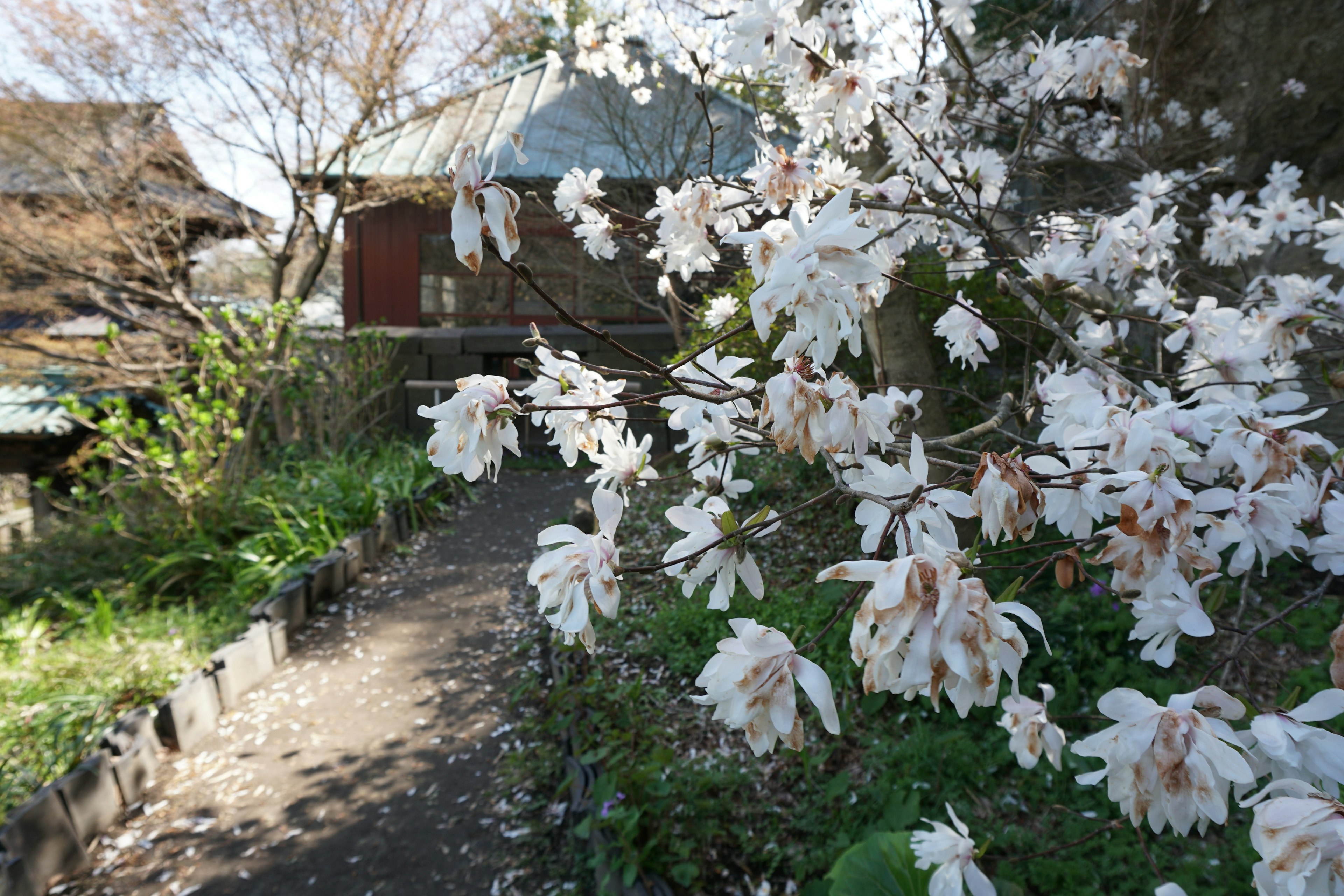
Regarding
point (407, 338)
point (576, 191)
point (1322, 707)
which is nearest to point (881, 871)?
point (1322, 707)

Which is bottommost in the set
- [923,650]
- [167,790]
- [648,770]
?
[167,790]

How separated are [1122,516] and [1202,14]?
5.01 m

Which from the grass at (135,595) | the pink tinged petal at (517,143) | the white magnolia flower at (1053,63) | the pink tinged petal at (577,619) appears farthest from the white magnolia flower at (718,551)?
the grass at (135,595)

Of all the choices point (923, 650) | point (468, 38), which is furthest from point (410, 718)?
point (468, 38)

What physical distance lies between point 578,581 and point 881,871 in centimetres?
100

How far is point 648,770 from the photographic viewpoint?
6.16 feet

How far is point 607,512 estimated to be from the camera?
2.80 feet

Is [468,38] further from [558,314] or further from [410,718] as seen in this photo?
[558,314]

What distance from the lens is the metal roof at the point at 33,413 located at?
6680 millimetres

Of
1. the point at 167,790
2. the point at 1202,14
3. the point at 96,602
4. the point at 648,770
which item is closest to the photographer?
the point at 648,770

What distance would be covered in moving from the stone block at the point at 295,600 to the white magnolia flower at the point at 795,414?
3400 mm

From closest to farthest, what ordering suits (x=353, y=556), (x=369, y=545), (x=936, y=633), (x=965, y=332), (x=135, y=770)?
(x=936, y=633) < (x=965, y=332) < (x=135, y=770) < (x=353, y=556) < (x=369, y=545)

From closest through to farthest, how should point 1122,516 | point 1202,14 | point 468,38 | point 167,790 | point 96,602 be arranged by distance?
point 1122,516 → point 167,790 → point 96,602 → point 1202,14 → point 468,38

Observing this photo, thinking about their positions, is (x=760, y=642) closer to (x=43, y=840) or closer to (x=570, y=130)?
(x=43, y=840)
